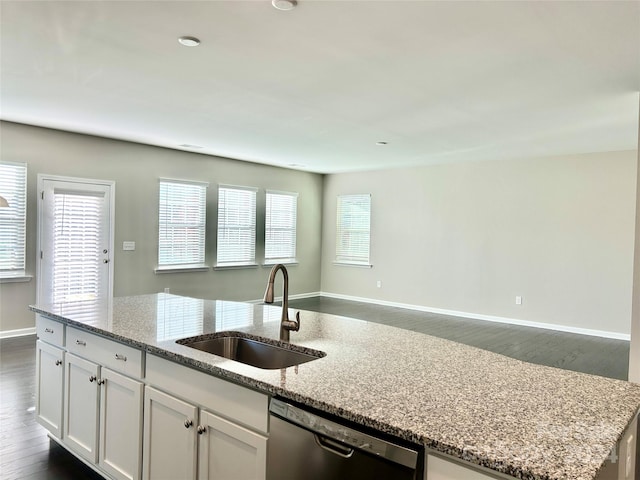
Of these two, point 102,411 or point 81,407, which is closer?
point 102,411

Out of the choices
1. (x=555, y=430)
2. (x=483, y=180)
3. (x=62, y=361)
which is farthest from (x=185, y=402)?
(x=483, y=180)

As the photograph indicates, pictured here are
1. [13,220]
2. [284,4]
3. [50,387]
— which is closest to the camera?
[284,4]

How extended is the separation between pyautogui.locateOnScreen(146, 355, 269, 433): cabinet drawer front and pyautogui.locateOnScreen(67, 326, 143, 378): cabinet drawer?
110 mm

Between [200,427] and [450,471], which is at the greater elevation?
[450,471]

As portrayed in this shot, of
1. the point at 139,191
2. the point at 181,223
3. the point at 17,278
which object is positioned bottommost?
the point at 17,278

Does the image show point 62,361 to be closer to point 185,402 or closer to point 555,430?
point 185,402

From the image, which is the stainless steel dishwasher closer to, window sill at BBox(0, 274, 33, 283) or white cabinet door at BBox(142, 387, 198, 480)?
white cabinet door at BBox(142, 387, 198, 480)

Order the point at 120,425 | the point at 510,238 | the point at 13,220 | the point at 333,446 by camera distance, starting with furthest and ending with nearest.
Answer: the point at 510,238 < the point at 13,220 < the point at 120,425 < the point at 333,446

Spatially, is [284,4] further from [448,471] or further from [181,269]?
[181,269]

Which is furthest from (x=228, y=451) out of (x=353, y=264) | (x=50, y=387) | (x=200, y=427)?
(x=353, y=264)

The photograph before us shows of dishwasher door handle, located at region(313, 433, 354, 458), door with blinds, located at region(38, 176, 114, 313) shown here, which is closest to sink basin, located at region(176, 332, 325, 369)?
dishwasher door handle, located at region(313, 433, 354, 458)

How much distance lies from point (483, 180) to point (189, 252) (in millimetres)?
4997

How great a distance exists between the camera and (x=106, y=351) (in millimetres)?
2219

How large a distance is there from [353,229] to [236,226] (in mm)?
2513
